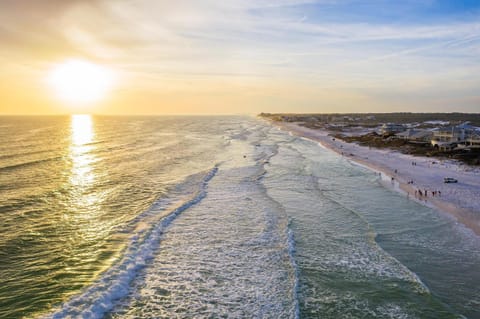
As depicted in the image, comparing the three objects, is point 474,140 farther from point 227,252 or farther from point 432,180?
point 227,252

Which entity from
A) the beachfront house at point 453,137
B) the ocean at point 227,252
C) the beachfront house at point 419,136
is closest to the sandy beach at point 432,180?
the ocean at point 227,252

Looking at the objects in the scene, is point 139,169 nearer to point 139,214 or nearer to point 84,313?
point 139,214

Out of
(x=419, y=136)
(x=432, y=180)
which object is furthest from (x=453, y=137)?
(x=432, y=180)

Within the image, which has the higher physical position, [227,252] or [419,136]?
[419,136]

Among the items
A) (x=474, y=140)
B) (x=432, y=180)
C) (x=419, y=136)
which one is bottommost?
(x=432, y=180)

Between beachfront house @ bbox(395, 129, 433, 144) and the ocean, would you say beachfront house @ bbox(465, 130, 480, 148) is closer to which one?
beachfront house @ bbox(395, 129, 433, 144)

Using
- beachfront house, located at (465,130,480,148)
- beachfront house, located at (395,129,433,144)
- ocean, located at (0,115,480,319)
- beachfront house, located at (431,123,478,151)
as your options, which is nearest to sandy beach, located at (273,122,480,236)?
ocean, located at (0,115,480,319)

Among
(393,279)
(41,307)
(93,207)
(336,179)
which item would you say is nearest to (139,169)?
(93,207)
